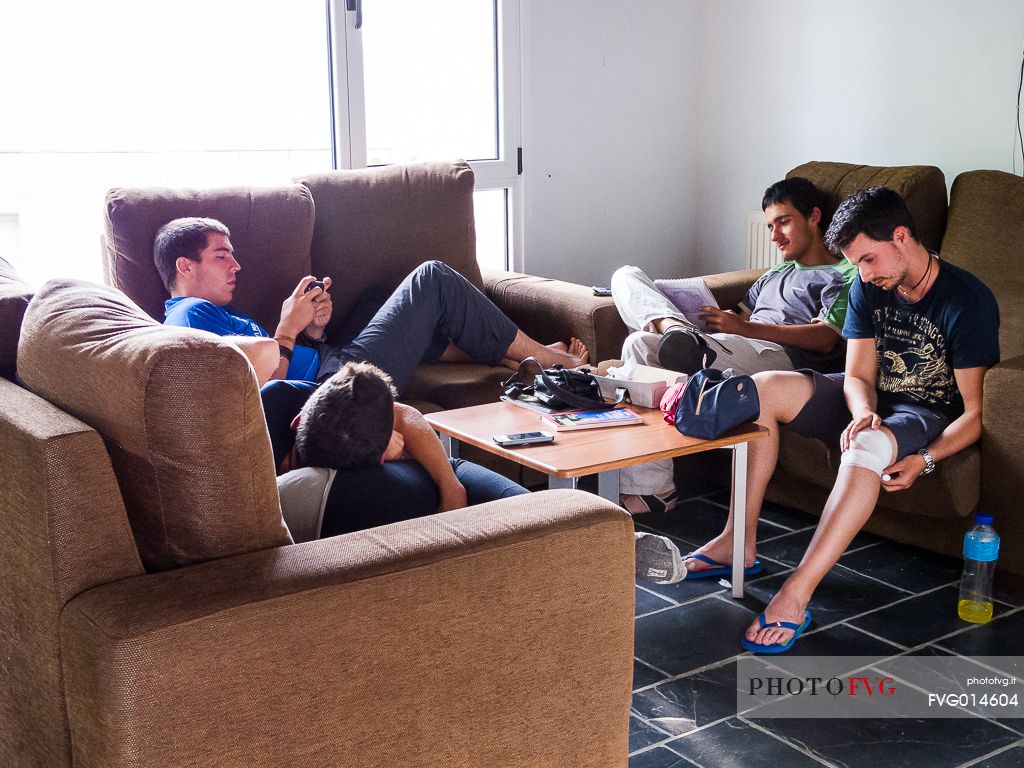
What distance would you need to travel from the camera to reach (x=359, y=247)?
11.3 feet

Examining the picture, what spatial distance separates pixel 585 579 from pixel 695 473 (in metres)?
2.05

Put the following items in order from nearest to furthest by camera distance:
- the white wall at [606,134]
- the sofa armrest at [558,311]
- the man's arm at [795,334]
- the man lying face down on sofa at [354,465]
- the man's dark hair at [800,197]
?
the man lying face down on sofa at [354,465] → the man's arm at [795,334] → the sofa armrest at [558,311] → the man's dark hair at [800,197] → the white wall at [606,134]

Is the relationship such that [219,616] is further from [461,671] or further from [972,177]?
[972,177]

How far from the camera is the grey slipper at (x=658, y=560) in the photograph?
246cm

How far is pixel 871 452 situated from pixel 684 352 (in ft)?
2.26

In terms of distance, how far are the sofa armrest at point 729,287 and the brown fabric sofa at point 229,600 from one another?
2261mm

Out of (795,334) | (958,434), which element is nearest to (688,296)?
(795,334)

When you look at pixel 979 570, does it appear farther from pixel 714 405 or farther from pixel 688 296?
pixel 688 296

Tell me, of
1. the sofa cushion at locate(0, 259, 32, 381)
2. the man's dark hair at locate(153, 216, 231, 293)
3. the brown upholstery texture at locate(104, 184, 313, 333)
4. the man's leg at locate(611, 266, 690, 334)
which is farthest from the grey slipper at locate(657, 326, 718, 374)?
the sofa cushion at locate(0, 259, 32, 381)

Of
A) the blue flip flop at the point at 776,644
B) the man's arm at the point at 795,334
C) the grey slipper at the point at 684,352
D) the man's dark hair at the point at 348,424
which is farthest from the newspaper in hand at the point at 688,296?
the man's dark hair at the point at 348,424

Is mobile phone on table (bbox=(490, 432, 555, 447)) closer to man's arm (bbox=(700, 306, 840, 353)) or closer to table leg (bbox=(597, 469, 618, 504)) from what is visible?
table leg (bbox=(597, 469, 618, 504))

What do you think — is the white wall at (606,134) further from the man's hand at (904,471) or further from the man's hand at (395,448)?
the man's hand at (395,448)

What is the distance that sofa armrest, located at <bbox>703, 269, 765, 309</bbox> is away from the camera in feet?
12.1

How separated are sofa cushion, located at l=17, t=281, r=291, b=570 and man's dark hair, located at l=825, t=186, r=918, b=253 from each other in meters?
1.66
